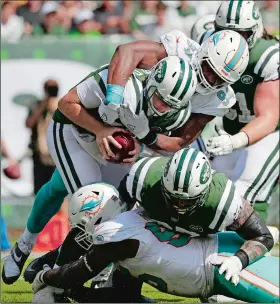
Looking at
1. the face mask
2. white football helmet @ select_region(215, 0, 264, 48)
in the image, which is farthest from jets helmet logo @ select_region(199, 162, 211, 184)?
the face mask

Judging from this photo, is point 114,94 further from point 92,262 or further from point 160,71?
point 92,262

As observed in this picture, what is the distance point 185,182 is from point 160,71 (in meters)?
0.66

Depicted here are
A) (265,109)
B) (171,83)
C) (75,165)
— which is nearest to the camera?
(171,83)

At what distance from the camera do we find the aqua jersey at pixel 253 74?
20.2 ft

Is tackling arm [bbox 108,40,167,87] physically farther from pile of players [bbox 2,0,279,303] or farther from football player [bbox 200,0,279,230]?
football player [bbox 200,0,279,230]

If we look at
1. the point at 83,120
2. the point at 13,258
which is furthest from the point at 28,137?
the point at 83,120

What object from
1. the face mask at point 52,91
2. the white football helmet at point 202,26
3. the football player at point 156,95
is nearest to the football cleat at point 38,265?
the football player at point 156,95

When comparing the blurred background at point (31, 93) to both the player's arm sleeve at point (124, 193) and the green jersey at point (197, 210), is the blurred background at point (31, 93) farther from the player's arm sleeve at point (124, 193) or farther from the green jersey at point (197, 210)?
the green jersey at point (197, 210)

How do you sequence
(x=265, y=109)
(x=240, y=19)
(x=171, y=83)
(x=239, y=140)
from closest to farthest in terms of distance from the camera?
(x=171, y=83), (x=239, y=140), (x=240, y=19), (x=265, y=109)

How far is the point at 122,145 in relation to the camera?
5.07m

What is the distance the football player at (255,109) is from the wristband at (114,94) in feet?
3.40

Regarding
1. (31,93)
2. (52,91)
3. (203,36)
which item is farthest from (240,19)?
(31,93)

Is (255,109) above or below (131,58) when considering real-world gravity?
below

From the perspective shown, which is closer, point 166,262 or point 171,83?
point 166,262
